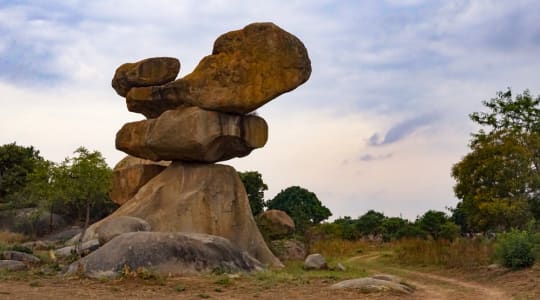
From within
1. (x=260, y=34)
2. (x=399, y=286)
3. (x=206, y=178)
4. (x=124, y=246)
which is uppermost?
(x=260, y=34)

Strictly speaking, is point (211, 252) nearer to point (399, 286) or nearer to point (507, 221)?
point (399, 286)

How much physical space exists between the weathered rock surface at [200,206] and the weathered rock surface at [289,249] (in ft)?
12.6

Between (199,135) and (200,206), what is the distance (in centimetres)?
253

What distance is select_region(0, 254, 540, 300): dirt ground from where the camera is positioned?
41.7 feet

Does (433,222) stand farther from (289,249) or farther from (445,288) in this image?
(445,288)

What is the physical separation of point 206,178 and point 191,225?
1783 mm

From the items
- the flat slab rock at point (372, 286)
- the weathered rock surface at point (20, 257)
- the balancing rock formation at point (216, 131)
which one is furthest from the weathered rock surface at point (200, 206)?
the flat slab rock at point (372, 286)

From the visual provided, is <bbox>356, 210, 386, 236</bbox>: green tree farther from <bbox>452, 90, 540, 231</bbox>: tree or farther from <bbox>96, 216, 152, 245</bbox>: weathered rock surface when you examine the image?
<bbox>96, 216, 152, 245</bbox>: weathered rock surface

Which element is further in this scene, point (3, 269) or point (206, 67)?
point (206, 67)

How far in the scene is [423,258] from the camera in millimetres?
24719

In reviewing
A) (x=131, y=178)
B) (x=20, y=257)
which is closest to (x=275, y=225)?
(x=131, y=178)

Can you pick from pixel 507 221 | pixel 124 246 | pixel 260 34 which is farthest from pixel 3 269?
pixel 507 221

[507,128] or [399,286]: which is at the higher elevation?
[507,128]

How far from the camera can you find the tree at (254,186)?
147ft
